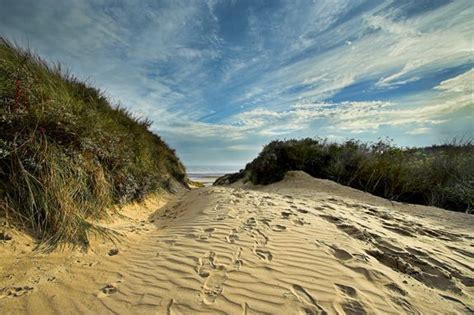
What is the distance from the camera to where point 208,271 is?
2.48 m

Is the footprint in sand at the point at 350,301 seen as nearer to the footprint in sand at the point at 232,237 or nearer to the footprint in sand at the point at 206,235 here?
the footprint in sand at the point at 232,237

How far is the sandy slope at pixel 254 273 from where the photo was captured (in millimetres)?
1990

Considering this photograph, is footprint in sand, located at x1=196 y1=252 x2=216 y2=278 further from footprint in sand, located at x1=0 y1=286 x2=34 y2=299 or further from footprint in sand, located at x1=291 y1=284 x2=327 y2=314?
footprint in sand, located at x1=0 y1=286 x2=34 y2=299

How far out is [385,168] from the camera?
8.87 m

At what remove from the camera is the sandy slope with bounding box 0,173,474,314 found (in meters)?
1.99

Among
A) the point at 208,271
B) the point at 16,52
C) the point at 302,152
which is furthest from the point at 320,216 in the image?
the point at 302,152

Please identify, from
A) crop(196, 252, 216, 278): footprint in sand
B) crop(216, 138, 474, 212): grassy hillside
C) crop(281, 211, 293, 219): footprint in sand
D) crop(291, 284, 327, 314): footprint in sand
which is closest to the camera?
crop(291, 284, 327, 314): footprint in sand

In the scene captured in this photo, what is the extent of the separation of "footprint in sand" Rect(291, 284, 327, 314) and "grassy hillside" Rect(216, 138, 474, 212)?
7.24 m

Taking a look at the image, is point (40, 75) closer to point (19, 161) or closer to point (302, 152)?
point (19, 161)

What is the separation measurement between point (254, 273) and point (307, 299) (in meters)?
0.56

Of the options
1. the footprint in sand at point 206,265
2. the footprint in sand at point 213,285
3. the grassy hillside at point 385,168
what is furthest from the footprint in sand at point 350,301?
the grassy hillside at point 385,168

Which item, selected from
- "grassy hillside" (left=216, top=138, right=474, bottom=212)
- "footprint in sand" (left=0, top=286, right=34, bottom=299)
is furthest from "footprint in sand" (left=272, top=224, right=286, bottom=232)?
"grassy hillside" (left=216, top=138, right=474, bottom=212)

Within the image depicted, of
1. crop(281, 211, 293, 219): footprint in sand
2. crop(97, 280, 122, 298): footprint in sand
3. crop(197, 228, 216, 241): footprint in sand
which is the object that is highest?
crop(281, 211, 293, 219): footprint in sand

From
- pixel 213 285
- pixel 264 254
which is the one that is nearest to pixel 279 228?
pixel 264 254
